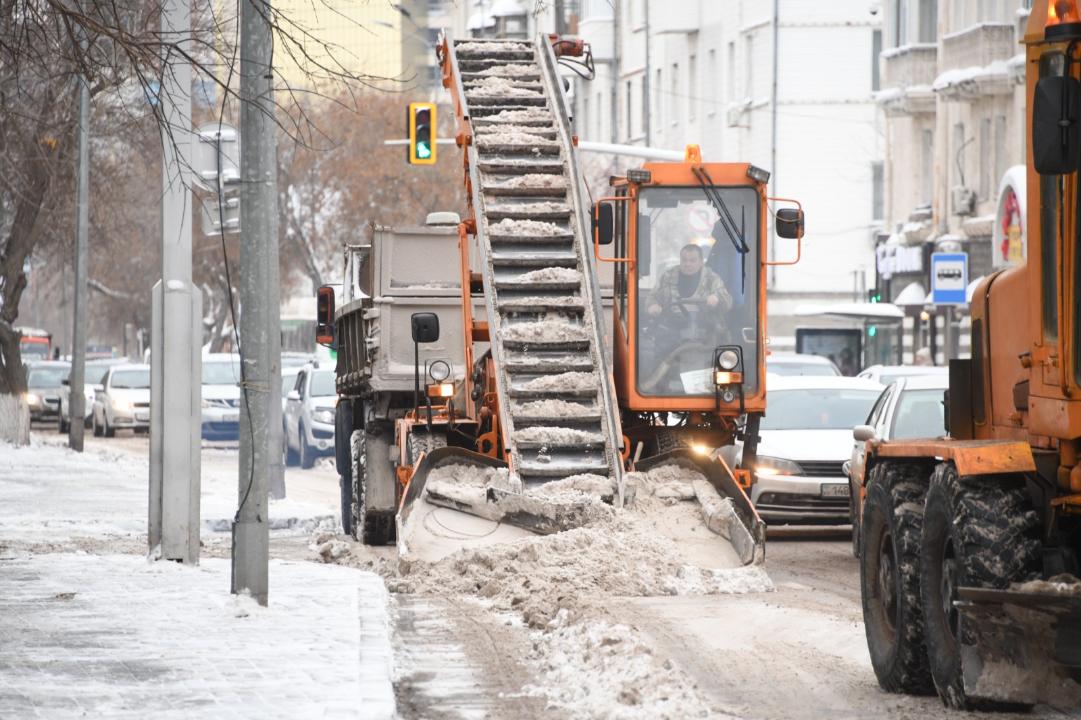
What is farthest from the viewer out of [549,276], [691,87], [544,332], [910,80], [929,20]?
[691,87]

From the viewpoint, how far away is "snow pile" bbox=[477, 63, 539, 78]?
1734cm

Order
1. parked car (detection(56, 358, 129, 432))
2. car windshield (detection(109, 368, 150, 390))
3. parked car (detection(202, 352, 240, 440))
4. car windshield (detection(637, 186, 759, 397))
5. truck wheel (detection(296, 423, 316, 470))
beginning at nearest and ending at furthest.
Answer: car windshield (detection(637, 186, 759, 397)), truck wheel (detection(296, 423, 316, 470)), parked car (detection(202, 352, 240, 440)), car windshield (detection(109, 368, 150, 390)), parked car (detection(56, 358, 129, 432))

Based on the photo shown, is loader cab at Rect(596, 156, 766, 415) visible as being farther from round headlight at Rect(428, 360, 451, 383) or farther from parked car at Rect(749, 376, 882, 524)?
round headlight at Rect(428, 360, 451, 383)

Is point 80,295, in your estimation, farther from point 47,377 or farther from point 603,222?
point 603,222

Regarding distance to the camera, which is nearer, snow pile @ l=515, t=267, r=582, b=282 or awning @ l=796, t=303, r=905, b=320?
snow pile @ l=515, t=267, r=582, b=282

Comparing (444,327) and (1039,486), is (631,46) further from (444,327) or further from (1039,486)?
(1039,486)

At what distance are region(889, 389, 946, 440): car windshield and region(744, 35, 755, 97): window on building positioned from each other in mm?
42183

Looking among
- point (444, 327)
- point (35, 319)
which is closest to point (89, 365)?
point (444, 327)

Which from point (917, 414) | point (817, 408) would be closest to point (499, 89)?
point (917, 414)

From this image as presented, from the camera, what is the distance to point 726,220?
1571 cm

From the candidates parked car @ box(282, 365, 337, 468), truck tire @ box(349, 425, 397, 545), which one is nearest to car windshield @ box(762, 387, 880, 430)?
truck tire @ box(349, 425, 397, 545)

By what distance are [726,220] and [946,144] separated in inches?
1223

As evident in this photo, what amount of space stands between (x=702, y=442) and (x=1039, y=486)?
27.5ft

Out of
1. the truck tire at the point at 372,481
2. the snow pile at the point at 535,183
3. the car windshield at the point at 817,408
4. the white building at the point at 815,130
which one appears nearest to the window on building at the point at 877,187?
the white building at the point at 815,130
